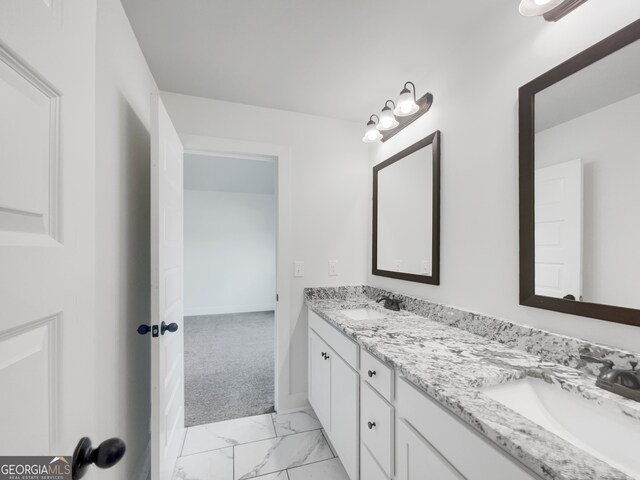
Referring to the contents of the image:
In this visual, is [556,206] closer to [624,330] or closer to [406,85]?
[624,330]

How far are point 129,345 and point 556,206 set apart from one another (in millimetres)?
1950

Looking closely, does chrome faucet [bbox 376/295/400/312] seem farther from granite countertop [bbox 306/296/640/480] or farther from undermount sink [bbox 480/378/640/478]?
undermount sink [bbox 480/378/640/478]

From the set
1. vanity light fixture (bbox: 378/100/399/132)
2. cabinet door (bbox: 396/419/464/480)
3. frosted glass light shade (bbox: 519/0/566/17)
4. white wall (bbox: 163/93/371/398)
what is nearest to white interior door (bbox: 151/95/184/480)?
white wall (bbox: 163/93/371/398)

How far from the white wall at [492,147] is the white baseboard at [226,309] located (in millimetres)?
4134

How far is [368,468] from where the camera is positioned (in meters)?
Result: 1.21

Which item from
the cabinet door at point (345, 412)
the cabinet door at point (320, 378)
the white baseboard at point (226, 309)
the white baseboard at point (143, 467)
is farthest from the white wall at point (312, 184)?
the white baseboard at point (226, 309)

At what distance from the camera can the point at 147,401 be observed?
5.32 feet

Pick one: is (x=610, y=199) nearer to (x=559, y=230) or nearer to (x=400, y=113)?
(x=559, y=230)

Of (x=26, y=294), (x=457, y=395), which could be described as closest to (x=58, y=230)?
(x=26, y=294)

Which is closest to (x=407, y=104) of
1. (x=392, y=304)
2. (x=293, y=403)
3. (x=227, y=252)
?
(x=392, y=304)

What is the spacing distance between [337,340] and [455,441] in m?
0.84

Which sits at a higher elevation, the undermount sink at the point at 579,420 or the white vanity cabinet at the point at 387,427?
the undermount sink at the point at 579,420

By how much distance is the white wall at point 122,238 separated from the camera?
104 centimetres

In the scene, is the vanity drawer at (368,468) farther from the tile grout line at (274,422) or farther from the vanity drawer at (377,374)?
the tile grout line at (274,422)
